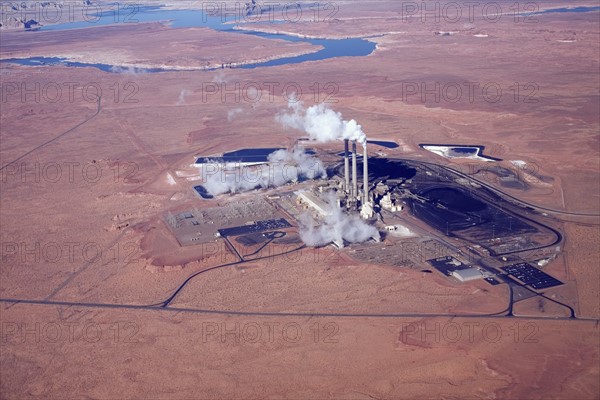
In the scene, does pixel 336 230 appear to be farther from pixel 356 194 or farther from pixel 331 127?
pixel 331 127

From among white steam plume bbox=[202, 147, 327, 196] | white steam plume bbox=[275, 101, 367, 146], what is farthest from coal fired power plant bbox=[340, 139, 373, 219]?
white steam plume bbox=[202, 147, 327, 196]

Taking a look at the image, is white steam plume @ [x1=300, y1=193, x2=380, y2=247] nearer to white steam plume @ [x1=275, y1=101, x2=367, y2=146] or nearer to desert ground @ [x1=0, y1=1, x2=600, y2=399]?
desert ground @ [x1=0, y1=1, x2=600, y2=399]

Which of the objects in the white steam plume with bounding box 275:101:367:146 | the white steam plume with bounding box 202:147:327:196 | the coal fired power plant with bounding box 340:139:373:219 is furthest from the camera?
the white steam plume with bounding box 202:147:327:196

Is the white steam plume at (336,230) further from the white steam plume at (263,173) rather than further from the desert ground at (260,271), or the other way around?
the white steam plume at (263,173)

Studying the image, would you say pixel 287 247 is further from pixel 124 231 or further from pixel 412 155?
pixel 412 155

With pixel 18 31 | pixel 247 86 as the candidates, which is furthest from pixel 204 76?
pixel 18 31

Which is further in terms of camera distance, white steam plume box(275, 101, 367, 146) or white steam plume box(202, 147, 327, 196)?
white steam plume box(202, 147, 327, 196)
